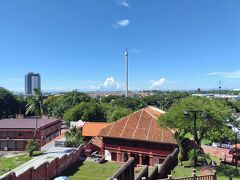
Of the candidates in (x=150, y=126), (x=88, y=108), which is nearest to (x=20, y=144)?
(x=88, y=108)

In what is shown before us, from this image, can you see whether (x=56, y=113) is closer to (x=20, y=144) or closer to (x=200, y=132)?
(x=20, y=144)

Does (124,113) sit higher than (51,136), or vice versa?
(124,113)

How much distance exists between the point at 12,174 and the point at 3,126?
3112 cm

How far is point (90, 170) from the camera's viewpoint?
35.3m

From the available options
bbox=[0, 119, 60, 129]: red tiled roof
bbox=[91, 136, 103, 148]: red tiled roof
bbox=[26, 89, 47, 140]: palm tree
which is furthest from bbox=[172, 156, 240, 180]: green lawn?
bbox=[0, 119, 60, 129]: red tiled roof

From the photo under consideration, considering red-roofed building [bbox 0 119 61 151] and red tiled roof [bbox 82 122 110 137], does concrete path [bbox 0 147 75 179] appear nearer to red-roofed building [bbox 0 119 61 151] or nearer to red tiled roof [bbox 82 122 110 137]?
red tiled roof [bbox 82 122 110 137]

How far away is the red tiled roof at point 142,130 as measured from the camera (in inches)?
1439

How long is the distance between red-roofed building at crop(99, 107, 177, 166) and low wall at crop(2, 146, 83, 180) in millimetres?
5196

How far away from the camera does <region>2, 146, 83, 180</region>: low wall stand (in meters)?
26.2

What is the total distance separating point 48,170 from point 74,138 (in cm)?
1616

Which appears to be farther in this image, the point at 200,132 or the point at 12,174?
the point at 200,132

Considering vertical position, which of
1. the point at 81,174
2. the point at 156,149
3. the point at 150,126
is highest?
the point at 150,126

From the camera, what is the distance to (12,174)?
24.7 metres

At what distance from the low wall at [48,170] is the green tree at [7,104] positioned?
5969cm
